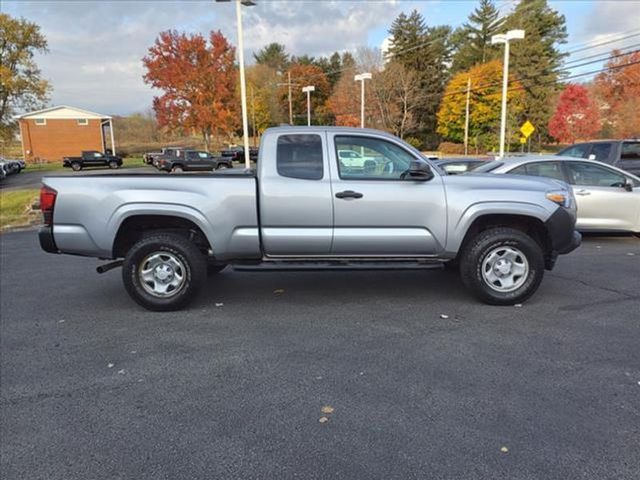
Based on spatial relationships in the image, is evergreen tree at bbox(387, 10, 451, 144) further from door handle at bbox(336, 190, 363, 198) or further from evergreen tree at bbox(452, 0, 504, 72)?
door handle at bbox(336, 190, 363, 198)

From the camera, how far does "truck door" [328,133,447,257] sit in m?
4.95

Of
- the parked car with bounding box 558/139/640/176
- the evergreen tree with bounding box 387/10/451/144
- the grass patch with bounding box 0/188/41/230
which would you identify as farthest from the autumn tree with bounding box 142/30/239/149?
the parked car with bounding box 558/139/640/176

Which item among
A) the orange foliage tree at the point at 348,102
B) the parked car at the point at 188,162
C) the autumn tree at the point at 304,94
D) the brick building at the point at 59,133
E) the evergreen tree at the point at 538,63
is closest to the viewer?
the parked car at the point at 188,162

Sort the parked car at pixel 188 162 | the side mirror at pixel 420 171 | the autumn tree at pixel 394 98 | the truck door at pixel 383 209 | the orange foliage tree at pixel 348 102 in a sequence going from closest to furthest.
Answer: the side mirror at pixel 420 171
the truck door at pixel 383 209
the parked car at pixel 188 162
the autumn tree at pixel 394 98
the orange foliage tree at pixel 348 102

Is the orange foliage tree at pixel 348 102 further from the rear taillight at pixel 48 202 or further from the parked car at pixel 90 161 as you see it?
the rear taillight at pixel 48 202

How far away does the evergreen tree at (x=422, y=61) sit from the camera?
181 feet

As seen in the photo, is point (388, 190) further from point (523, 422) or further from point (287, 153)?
point (523, 422)

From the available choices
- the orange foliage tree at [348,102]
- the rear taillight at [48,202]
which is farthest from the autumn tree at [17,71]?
the rear taillight at [48,202]

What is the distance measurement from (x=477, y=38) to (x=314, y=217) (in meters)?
68.4

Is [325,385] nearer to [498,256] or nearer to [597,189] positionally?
[498,256]

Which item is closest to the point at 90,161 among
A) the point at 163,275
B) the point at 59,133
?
the point at 59,133

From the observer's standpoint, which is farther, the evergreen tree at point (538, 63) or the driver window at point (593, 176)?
the evergreen tree at point (538, 63)

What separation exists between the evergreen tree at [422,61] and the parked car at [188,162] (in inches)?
1047

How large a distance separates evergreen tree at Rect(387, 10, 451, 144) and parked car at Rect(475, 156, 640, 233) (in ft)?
153
